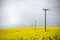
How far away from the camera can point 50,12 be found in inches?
122

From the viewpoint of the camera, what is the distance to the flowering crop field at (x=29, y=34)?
296cm

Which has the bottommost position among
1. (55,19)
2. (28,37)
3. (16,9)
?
(28,37)

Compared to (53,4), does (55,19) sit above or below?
below

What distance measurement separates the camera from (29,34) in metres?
3.00

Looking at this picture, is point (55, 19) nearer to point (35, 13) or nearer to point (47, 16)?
point (47, 16)

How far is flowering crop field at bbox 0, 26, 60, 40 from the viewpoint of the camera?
2965 millimetres

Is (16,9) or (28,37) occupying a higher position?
(16,9)

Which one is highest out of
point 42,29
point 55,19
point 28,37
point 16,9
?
point 16,9

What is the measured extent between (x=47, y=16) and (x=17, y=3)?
832mm

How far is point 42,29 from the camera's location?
3055 millimetres

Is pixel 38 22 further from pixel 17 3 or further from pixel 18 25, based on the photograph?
pixel 17 3

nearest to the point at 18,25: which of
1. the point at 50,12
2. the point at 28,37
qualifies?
the point at 28,37

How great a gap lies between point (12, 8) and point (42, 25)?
2.87ft

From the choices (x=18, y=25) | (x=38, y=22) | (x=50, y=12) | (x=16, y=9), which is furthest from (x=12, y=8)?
(x=50, y=12)
